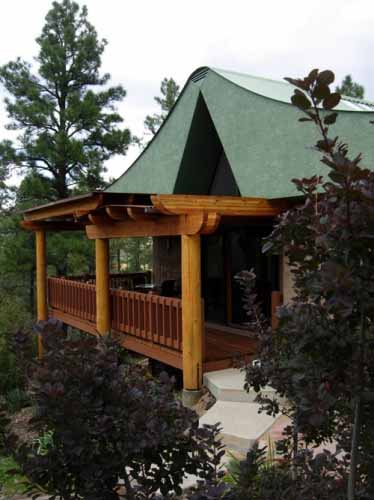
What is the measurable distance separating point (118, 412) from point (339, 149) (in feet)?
4.45

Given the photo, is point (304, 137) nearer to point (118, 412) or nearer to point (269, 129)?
point (269, 129)

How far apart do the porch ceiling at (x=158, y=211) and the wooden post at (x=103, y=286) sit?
0.89 ft

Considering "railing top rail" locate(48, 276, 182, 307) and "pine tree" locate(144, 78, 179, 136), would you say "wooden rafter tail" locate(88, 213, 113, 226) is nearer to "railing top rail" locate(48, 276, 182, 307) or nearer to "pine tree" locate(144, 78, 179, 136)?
"railing top rail" locate(48, 276, 182, 307)

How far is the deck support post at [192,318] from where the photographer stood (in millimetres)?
6043

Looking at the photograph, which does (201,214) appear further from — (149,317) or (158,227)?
(149,317)

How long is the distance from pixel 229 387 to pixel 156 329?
186cm

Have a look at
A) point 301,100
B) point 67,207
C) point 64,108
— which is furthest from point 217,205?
point 64,108

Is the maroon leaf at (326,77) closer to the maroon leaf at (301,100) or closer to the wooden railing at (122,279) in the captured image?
the maroon leaf at (301,100)

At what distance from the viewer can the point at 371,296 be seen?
59.9 inches

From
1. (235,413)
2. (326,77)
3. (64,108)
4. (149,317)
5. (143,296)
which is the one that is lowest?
(235,413)

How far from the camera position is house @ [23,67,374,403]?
20.2ft

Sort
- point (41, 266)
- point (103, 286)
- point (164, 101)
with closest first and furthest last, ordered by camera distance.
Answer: point (103, 286)
point (41, 266)
point (164, 101)

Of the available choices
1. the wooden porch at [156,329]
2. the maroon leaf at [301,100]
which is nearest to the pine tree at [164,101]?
the wooden porch at [156,329]

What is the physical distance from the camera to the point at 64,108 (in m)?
15.7
